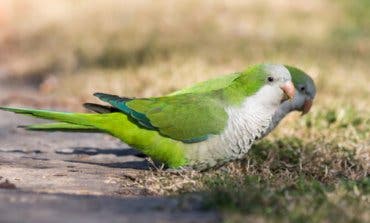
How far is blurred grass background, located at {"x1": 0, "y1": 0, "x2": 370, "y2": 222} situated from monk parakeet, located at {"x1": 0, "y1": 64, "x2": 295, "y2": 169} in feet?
1.13

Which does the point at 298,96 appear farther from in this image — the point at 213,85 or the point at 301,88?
the point at 213,85

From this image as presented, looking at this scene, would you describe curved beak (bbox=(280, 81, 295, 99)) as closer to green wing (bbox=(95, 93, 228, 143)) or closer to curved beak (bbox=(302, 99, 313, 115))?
green wing (bbox=(95, 93, 228, 143))

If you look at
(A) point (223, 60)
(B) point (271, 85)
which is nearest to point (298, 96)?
(B) point (271, 85)

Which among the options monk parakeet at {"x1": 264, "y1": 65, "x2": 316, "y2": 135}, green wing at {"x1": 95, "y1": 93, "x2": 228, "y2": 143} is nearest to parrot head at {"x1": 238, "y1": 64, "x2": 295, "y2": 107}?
green wing at {"x1": 95, "y1": 93, "x2": 228, "y2": 143}

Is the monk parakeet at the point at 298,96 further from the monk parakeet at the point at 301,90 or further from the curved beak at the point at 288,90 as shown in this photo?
the curved beak at the point at 288,90

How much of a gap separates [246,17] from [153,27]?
155 centimetres

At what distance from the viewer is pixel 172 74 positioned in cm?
1042

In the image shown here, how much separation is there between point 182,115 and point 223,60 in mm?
5292

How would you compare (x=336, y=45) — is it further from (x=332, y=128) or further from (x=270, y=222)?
(x=270, y=222)

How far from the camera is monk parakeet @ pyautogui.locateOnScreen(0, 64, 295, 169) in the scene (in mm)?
5906

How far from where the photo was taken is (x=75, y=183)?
5.59 meters

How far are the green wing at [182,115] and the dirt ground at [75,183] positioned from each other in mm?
384

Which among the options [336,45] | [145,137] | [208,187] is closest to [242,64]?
[336,45]

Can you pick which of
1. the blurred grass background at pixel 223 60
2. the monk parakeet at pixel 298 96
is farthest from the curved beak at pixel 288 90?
the monk parakeet at pixel 298 96
